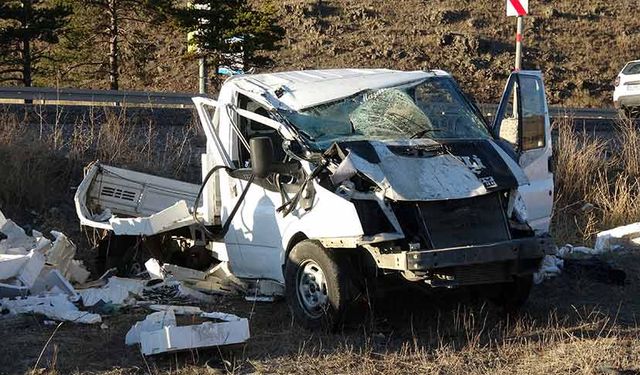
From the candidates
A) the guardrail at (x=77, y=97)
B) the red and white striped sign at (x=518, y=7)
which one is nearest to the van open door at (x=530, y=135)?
the red and white striped sign at (x=518, y=7)

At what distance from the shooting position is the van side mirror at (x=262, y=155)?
685 cm

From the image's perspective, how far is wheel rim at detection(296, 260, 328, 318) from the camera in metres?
6.56

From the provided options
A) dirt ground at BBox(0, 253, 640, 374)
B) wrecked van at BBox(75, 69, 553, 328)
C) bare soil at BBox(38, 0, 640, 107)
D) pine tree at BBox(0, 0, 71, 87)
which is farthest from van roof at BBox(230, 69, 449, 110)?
pine tree at BBox(0, 0, 71, 87)

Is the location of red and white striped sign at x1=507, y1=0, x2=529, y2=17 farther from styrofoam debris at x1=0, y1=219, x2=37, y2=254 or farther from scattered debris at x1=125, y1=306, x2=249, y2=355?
scattered debris at x1=125, y1=306, x2=249, y2=355

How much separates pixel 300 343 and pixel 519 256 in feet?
5.50

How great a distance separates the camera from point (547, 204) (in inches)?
316

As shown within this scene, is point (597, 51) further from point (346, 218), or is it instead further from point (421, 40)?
point (346, 218)

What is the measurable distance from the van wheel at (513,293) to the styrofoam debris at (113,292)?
292 centimetres

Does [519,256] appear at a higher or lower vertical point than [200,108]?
lower

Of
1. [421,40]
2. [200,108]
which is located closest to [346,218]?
[200,108]

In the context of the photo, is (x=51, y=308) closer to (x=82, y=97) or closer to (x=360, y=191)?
(x=360, y=191)

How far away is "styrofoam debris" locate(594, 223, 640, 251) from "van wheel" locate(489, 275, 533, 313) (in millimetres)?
2862

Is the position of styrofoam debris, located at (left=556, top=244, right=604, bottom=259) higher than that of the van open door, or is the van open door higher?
the van open door

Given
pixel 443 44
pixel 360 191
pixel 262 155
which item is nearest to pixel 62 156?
pixel 262 155
